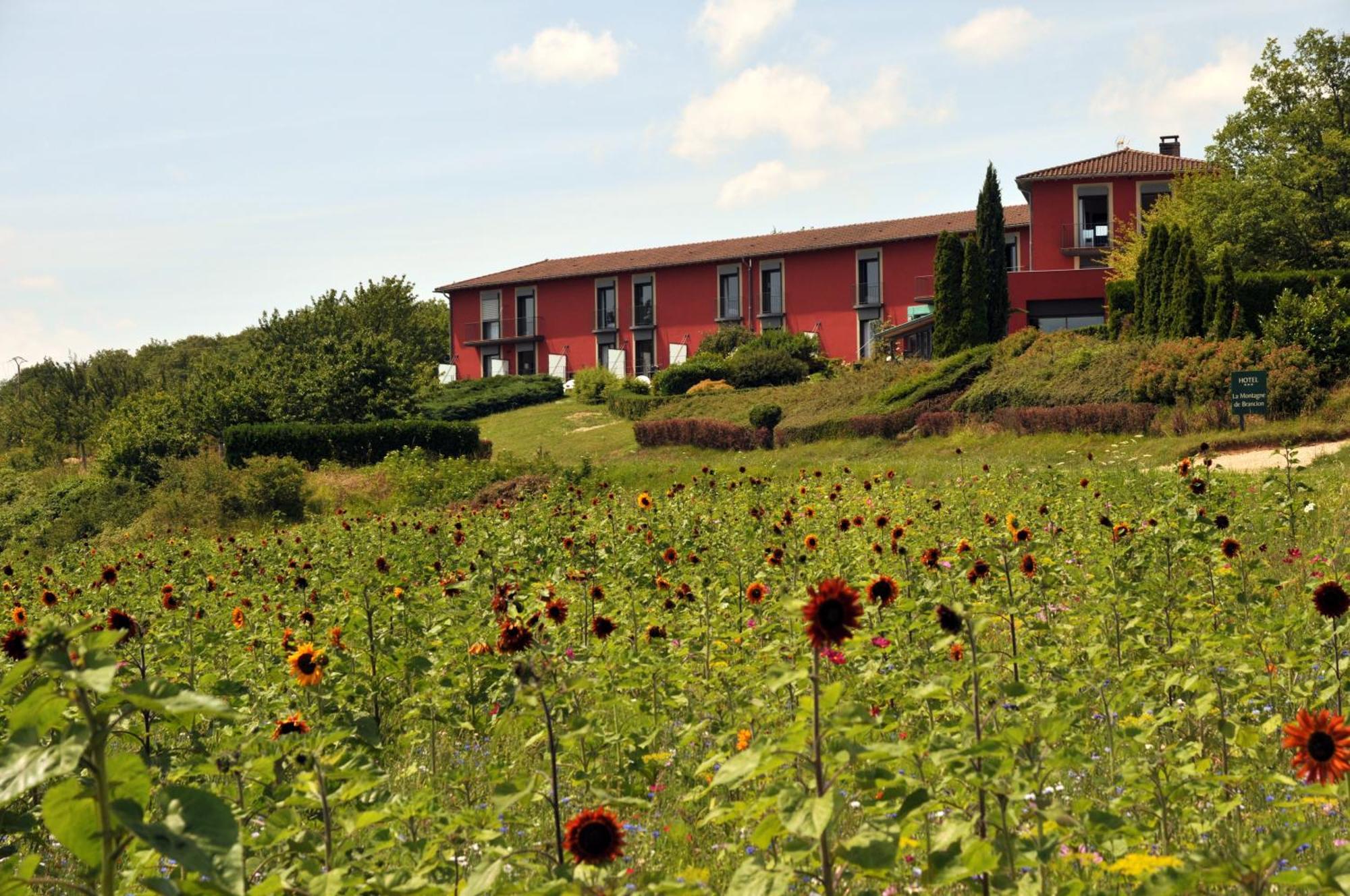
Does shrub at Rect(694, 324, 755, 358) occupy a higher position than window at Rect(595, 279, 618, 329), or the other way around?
window at Rect(595, 279, 618, 329)

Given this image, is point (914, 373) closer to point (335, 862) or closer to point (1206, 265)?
point (1206, 265)

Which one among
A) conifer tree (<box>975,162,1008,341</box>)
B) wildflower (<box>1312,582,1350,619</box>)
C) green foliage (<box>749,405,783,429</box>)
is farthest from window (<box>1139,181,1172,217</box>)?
wildflower (<box>1312,582,1350,619</box>)

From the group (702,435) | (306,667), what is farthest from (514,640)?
(702,435)

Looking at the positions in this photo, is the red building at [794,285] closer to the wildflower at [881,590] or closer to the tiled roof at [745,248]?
the tiled roof at [745,248]

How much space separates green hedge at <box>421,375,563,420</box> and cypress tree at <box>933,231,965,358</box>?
16.5 m

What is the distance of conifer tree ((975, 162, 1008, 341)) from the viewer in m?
35.9

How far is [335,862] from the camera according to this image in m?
2.82

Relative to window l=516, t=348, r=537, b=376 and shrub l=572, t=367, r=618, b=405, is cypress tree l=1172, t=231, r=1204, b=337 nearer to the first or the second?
shrub l=572, t=367, r=618, b=405

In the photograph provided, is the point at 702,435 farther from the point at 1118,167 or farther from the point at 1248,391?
the point at 1118,167

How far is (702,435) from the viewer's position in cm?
2858

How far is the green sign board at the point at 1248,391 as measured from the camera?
20344mm

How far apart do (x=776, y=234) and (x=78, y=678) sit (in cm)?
5205

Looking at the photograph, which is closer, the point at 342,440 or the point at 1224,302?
the point at 1224,302

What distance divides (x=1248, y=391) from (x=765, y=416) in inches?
439
